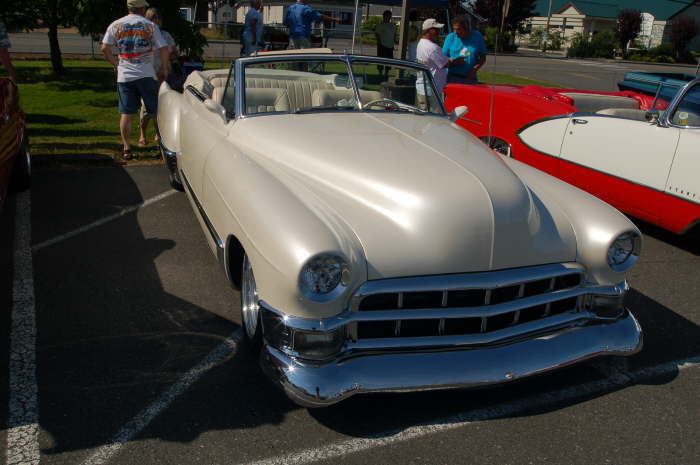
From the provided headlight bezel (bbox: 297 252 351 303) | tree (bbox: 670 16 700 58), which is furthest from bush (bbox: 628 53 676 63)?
headlight bezel (bbox: 297 252 351 303)

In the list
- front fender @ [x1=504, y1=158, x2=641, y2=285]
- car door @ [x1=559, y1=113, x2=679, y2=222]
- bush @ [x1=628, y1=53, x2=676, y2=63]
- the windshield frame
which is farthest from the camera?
bush @ [x1=628, y1=53, x2=676, y2=63]

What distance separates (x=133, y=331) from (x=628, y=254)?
2.67 m

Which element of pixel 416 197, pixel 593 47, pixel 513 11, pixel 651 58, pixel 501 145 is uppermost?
pixel 513 11

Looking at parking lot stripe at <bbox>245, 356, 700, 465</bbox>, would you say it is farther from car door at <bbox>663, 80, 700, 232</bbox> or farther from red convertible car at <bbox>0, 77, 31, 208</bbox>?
red convertible car at <bbox>0, 77, 31, 208</bbox>

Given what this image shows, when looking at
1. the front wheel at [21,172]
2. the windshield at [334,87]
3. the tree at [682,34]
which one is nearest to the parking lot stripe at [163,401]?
the windshield at [334,87]

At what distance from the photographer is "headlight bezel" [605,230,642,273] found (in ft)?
10.3

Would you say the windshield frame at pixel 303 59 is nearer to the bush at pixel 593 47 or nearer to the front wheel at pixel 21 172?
the front wheel at pixel 21 172

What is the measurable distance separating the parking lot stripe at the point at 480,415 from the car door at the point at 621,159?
2098 millimetres

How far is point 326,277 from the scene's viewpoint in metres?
2.68

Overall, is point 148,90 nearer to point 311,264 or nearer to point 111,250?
point 111,250

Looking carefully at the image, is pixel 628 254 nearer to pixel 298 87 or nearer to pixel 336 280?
pixel 336 280

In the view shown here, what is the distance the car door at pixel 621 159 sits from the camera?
521 centimetres

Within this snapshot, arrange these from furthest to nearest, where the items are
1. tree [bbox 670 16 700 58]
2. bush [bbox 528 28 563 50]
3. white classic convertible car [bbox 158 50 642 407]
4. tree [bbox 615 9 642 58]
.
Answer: bush [bbox 528 28 563 50], tree [bbox 615 9 642 58], tree [bbox 670 16 700 58], white classic convertible car [bbox 158 50 642 407]

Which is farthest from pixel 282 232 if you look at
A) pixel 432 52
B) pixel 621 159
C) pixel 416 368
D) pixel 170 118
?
pixel 432 52
